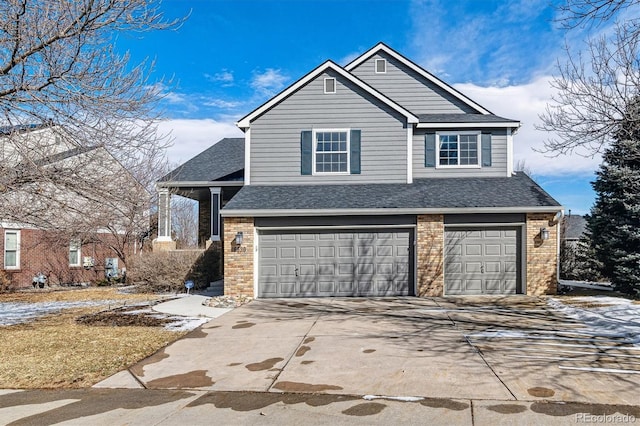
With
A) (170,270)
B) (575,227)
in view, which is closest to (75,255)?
(170,270)

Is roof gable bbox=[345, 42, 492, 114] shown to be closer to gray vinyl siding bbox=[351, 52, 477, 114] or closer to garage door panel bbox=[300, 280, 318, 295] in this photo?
gray vinyl siding bbox=[351, 52, 477, 114]

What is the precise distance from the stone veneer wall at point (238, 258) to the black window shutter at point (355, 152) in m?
4.02

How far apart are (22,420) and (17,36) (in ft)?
18.6

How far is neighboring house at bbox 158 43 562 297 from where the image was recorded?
13.3 metres

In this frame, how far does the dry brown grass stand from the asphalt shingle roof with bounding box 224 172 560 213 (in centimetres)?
514

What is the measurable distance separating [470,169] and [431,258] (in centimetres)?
410

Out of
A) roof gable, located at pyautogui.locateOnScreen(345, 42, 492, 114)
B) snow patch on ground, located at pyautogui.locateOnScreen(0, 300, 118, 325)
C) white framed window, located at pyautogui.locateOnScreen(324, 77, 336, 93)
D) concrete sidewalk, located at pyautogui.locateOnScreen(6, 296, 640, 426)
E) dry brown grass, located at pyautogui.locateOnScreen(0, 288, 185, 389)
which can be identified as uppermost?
roof gable, located at pyautogui.locateOnScreen(345, 42, 492, 114)

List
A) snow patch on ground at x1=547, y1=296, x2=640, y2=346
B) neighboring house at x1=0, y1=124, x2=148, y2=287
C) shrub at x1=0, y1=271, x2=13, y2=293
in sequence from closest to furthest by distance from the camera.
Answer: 1. neighboring house at x1=0, y1=124, x2=148, y2=287
2. snow patch on ground at x1=547, y1=296, x2=640, y2=346
3. shrub at x1=0, y1=271, x2=13, y2=293

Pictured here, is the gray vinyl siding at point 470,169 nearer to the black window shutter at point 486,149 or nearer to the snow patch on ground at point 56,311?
the black window shutter at point 486,149

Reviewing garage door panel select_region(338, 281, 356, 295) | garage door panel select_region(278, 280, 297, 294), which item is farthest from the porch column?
garage door panel select_region(338, 281, 356, 295)

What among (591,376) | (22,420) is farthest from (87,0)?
(591,376)

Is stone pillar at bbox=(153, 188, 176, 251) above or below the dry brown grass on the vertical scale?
above

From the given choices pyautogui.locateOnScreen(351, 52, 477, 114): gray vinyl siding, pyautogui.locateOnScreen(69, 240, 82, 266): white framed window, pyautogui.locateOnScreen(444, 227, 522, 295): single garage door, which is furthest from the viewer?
pyautogui.locateOnScreen(69, 240, 82, 266): white framed window

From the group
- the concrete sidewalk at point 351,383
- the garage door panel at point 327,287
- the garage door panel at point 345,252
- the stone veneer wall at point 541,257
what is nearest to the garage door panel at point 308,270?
the garage door panel at point 327,287
